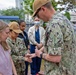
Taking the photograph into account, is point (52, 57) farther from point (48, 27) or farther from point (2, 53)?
point (2, 53)

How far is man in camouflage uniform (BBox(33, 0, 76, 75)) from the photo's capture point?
9.37 feet

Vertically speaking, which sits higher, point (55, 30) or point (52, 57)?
point (55, 30)

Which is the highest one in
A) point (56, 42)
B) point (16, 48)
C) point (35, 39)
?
point (56, 42)

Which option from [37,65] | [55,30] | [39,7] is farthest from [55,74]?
[37,65]

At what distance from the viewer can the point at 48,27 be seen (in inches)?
115

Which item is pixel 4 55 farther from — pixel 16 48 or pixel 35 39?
pixel 35 39

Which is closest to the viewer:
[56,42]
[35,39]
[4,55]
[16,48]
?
[56,42]

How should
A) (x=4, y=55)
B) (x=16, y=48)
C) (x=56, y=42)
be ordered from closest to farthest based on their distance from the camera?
(x=56, y=42) → (x=4, y=55) → (x=16, y=48)

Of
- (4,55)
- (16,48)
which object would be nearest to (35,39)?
(16,48)

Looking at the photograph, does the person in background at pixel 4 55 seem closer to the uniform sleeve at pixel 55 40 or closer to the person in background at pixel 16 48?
the person in background at pixel 16 48

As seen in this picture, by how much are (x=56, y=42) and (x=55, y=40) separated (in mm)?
24

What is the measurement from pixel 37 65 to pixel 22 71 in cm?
319

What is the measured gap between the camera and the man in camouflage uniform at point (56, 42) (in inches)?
112

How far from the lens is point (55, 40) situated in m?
2.84
